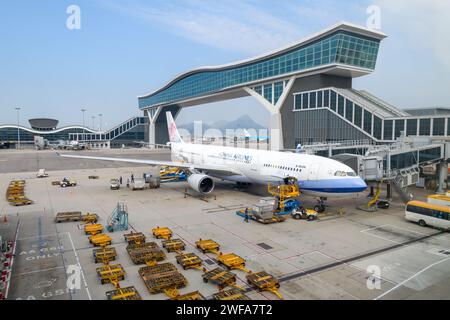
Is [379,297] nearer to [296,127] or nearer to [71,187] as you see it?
[71,187]

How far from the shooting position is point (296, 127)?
6419cm

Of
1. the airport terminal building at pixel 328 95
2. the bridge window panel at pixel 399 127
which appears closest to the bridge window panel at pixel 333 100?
the airport terminal building at pixel 328 95

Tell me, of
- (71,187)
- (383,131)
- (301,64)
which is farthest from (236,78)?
(71,187)

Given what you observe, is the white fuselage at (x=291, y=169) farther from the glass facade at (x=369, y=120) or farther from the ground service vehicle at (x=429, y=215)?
the glass facade at (x=369, y=120)

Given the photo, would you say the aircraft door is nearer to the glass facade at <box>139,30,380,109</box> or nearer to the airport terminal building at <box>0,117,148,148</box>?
the glass facade at <box>139,30,380,109</box>

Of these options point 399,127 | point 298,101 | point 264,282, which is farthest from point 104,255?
point 298,101

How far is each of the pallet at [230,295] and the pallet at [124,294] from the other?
2.94m

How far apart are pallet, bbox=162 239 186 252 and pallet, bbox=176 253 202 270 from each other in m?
1.22

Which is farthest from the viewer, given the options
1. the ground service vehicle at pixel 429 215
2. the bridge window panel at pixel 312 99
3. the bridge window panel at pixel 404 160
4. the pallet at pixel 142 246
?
the bridge window panel at pixel 312 99

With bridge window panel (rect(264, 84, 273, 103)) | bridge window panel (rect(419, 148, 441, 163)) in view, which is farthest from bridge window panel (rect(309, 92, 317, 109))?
bridge window panel (rect(419, 148, 441, 163))

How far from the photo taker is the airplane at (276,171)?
80.0ft

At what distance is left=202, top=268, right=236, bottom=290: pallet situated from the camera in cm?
1344
